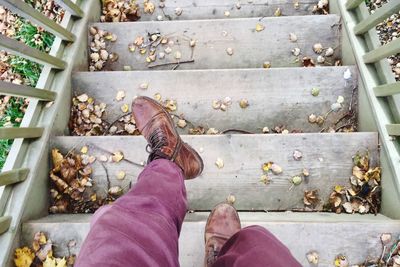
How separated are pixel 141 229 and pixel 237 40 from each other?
4.93 feet

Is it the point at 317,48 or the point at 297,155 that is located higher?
the point at 317,48

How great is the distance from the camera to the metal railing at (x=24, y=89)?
1685 millimetres

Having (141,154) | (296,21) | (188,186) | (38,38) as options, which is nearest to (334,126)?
(296,21)

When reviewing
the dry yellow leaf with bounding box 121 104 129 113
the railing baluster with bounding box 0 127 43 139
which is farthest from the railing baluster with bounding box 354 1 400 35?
the railing baluster with bounding box 0 127 43 139

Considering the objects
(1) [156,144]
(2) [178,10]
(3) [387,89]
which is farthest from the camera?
(2) [178,10]

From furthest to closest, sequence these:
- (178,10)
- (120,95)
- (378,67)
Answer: (178,10) < (120,95) < (378,67)

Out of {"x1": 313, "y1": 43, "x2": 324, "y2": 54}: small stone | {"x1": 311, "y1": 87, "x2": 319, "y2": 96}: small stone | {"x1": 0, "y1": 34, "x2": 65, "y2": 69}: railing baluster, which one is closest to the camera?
{"x1": 0, "y1": 34, "x2": 65, "y2": 69}: railing baluster

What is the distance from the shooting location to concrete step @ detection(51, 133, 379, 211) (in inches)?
78.7

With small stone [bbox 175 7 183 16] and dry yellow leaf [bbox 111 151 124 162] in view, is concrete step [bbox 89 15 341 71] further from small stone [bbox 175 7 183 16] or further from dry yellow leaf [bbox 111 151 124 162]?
dry yellow leaf [bbox 111 151 124 162]

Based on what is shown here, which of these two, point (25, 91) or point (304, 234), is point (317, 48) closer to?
point (304, 234)

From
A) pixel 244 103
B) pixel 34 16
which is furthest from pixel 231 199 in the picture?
pixel 34 16

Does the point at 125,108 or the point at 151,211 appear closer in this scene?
the point at 151,211

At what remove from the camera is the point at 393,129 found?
184 centimetres

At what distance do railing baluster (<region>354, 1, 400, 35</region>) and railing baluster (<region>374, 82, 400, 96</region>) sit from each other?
31 cm
